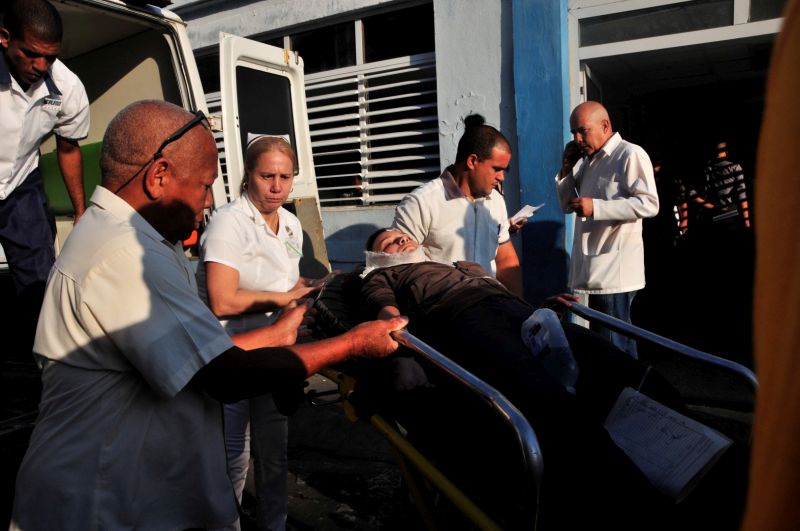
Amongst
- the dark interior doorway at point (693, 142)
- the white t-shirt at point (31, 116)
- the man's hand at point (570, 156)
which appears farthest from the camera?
the dark interior doorway at point (693, 142)

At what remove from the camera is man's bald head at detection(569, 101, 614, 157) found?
3998 millimetres

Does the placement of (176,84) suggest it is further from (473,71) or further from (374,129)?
(473,71)

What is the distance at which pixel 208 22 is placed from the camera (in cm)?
709

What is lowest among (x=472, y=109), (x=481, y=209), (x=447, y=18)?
(x=481, y=209)

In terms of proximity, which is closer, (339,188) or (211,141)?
(211,141)

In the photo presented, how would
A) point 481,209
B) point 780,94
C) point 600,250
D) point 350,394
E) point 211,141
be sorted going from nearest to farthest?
1. point 780,94
2. point 211,141
3. point 350,394
4. point 481,209
5. point 600,250

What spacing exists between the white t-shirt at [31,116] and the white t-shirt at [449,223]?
1813 millimetres

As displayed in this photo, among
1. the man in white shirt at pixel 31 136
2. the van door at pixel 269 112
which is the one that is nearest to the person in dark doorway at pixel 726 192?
the van door at pixel 269 112

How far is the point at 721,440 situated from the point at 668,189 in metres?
6.33

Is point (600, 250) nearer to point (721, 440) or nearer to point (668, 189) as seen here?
point (721, 440)

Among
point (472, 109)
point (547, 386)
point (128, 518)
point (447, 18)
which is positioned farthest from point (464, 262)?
point (447, 18)

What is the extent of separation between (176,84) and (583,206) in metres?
2.94

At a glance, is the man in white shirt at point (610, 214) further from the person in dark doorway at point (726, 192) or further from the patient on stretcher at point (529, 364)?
the person in dark doorway at point (726, 192)

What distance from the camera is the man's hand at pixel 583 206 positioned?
3.77 m
